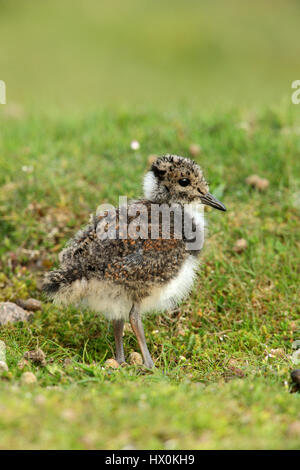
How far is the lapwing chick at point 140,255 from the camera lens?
393 cm

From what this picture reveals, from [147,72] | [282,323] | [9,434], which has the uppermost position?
[147,72]

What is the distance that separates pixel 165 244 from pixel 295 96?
534 centimetres

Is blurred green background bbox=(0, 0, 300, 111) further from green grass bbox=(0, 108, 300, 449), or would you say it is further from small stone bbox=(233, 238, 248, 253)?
small stone bbox=(233, 238, 248, 253)

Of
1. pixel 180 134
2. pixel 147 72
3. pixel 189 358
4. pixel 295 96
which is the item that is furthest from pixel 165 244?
pixel 147 72

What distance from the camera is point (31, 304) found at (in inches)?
187

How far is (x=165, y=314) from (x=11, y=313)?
49.8 inches

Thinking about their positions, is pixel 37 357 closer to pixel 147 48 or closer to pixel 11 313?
pixel 11 313

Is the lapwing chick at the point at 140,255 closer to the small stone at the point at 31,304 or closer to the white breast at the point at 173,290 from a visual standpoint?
the white breast at the point at 173,290

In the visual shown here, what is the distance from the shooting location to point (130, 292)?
3959mm

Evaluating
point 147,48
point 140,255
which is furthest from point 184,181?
point 147,48

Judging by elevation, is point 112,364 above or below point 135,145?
below

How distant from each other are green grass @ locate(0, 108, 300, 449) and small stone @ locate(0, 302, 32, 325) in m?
0.07

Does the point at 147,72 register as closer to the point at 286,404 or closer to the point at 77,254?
the point at 77,254

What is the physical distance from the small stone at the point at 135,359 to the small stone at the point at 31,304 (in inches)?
38.6
